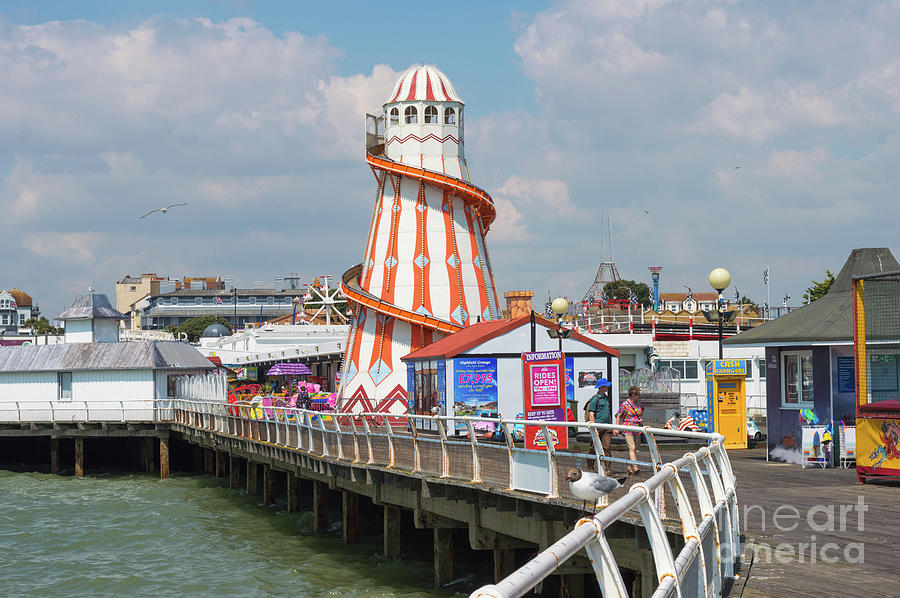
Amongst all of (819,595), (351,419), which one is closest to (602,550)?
(819,595)

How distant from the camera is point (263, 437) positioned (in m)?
32.3

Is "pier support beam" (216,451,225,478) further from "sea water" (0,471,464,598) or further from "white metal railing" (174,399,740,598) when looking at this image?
"white metal railing" (174,399,740,598)

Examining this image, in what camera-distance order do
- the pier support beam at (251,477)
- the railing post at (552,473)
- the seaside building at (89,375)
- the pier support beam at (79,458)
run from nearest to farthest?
1. the railing post at (552,473)
2. the pier support beam at (251,477)
3. the pier support beam at (79,458)
4. the seaside building at (89,375)

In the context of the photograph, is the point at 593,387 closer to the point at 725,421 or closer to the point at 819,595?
the point at 725,421

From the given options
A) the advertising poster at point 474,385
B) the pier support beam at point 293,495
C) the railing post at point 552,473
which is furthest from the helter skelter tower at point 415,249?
the railing post at point 552,473

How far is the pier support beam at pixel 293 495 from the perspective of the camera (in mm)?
31516

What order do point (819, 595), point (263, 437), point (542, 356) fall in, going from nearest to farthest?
1. point (819, 595)
2. point (542, 356)
3. point (263, 437)

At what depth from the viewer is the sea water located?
21750 mm

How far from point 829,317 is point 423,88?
3030cm

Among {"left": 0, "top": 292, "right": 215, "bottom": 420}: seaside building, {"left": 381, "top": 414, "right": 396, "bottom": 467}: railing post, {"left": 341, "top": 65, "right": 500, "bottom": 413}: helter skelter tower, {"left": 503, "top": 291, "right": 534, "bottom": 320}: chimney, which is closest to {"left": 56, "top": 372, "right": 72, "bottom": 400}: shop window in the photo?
{"left": 0, "top": 292, "right": 215, "bottom": 420}: seaside building

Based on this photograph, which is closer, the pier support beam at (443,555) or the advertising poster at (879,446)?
the advertising poster at (879,446)

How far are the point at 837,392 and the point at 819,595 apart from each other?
12746 mm

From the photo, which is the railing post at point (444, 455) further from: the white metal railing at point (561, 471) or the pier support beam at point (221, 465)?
the pier support beam at point (221, 465)

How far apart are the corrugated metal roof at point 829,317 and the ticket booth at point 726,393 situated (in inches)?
103
